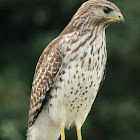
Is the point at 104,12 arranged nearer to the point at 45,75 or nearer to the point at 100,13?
the point at 100,13

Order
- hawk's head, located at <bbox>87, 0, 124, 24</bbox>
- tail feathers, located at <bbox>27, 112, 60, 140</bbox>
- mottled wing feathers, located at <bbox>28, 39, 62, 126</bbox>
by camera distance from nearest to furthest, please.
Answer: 1. hawk's head, located at <bbox>87, 0, 124, 24</bbox>
2. mottled wing feathers, located at <bbox>28, 39, 62, 126</bbox>
3. tail feathers, located at <bbox>27, 112, 60, 140</bbox>

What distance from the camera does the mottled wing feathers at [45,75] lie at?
518cm

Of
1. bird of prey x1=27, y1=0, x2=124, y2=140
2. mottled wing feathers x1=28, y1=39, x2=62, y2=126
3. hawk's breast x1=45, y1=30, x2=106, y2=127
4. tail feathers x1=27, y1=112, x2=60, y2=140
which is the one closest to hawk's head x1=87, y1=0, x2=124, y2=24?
bird of prey x1=27, y1=0, x2=124, y2=140

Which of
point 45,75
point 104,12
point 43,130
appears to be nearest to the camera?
point 104,12

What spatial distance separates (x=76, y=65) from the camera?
5.08 m

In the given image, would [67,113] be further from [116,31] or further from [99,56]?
[116,31]

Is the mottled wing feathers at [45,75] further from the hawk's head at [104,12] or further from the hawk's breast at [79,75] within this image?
the hawk's head at [104,12]

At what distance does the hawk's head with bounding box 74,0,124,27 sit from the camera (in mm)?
5027

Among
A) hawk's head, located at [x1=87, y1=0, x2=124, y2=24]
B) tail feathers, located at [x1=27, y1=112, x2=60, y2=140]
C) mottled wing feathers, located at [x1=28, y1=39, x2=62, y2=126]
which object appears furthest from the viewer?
tail feathers, located at [x1=27, y1=112, x2=60, y2=140]

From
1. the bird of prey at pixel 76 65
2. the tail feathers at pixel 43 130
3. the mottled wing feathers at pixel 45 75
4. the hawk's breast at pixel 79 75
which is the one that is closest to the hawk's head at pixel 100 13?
the bird of prey at pixel 76 65

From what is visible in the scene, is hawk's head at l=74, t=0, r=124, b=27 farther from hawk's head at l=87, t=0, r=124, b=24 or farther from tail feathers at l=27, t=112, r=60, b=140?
tail feathers at l=27, t=112, r=60, b=140

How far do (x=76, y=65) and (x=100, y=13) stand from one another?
0.52 metres

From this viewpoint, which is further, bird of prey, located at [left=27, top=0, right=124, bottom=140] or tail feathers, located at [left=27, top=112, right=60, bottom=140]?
tail feathers, located at [left=27, top=112, right=60, bottom=140]

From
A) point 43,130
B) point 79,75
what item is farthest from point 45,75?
point 43,130
